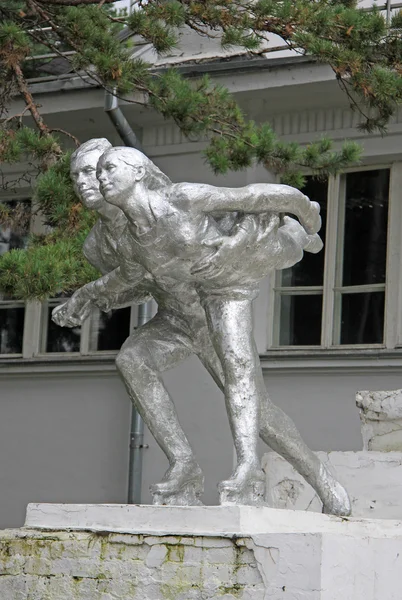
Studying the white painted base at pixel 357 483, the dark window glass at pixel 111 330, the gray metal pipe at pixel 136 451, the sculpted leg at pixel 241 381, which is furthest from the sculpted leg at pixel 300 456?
the dark window glass at pixel 111 330

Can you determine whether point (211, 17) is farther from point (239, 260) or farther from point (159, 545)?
point (159, 545)

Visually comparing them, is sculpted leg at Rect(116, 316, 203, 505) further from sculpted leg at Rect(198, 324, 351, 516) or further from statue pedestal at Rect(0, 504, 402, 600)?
statue pedestal at Rect(0, 504, 402, 600)

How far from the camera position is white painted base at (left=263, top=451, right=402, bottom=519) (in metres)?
6.21

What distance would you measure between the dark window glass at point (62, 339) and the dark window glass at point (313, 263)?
6.55 ft

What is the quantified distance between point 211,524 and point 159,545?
0.62 feet

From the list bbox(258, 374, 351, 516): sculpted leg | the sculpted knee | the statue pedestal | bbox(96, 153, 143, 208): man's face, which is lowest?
the statue pedestal

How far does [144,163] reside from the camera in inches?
186

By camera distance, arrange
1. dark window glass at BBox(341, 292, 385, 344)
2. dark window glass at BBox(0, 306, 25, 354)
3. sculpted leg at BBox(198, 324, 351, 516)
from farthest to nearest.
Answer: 1. dark window glass at BBox(0, 306, 25, 354)
2. dark window glass at BBox(341, 292, 385, 344)
3. sculpted leg at BBox(198, 324, 351, 516)

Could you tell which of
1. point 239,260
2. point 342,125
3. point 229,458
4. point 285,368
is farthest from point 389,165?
point 239,260

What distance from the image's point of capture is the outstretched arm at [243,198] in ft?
15.5

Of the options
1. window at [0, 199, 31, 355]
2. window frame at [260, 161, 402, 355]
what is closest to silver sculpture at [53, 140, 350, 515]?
window frame at [260, 161, 402, 355]

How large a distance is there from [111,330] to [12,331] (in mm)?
1027

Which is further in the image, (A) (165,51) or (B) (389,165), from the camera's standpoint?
(B) (389,165)

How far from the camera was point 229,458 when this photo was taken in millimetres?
10406
